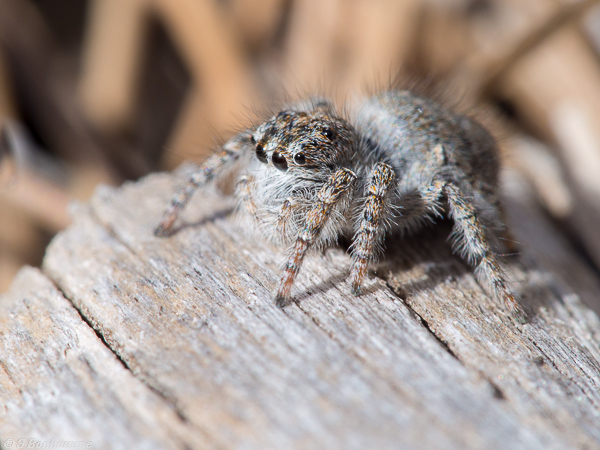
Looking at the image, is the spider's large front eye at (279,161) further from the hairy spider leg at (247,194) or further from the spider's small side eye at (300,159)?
the hairy spider leg at (247,194)

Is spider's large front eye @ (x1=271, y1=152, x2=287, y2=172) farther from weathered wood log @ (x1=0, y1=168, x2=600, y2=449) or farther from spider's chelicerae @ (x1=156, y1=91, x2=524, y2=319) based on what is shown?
weathered wood log @ (x1=0, y1=168, x2=600, y2=449)

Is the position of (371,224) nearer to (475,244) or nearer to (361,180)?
(361,180)

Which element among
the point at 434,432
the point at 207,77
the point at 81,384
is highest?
the point at 207,77

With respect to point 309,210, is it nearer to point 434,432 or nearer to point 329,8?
point 434,432

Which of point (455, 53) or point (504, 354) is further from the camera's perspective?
point (455, 53)

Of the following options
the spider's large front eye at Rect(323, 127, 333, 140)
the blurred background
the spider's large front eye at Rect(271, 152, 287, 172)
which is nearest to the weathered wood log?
A: the spider's large front eye at Rect(271, 152, 287, 172)

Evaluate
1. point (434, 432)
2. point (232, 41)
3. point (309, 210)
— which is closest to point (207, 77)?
point (232, 41)

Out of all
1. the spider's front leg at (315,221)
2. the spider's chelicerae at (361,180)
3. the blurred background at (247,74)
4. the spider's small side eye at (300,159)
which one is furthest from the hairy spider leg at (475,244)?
the blurred background at (247,74)
